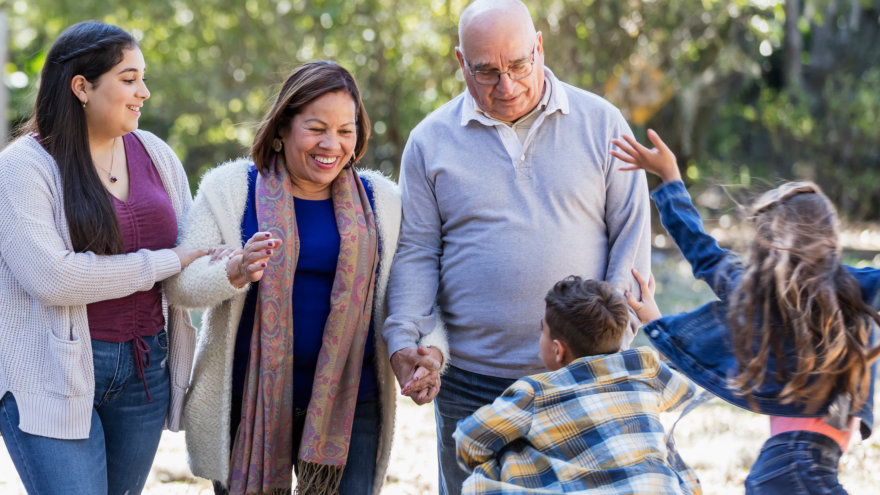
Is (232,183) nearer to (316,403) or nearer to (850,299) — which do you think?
(316,403)

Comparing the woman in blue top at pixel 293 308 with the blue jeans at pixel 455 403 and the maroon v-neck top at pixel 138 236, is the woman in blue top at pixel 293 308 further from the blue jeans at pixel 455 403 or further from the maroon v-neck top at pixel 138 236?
the blue jeans at pixel 455 403

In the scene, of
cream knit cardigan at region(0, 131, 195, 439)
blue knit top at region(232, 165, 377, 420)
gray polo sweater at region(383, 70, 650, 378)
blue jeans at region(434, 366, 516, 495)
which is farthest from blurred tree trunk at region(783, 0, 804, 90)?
cream knit cardigan at region(0, 131, 195, 439)

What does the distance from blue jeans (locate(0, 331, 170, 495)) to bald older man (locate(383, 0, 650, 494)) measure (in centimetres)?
75

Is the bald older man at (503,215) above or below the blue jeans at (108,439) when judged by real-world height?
above

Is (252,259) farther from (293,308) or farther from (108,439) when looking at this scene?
(108,439)

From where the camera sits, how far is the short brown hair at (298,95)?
2.92m

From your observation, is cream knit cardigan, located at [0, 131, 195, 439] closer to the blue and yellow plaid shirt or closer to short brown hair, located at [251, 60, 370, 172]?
short brown hair, located at [251, 60, 370, 172]

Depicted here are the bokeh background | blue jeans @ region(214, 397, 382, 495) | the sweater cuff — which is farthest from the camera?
the bokeh background

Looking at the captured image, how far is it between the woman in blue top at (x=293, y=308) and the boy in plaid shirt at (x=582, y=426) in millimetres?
577

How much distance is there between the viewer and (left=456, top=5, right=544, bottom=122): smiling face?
9.68ft

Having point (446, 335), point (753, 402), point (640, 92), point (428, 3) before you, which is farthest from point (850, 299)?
point (640, 92)

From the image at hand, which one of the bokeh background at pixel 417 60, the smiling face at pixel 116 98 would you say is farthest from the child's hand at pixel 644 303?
the bokeh background at pixel 417 60

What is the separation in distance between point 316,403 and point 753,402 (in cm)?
126

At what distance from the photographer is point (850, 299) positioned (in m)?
2.58
